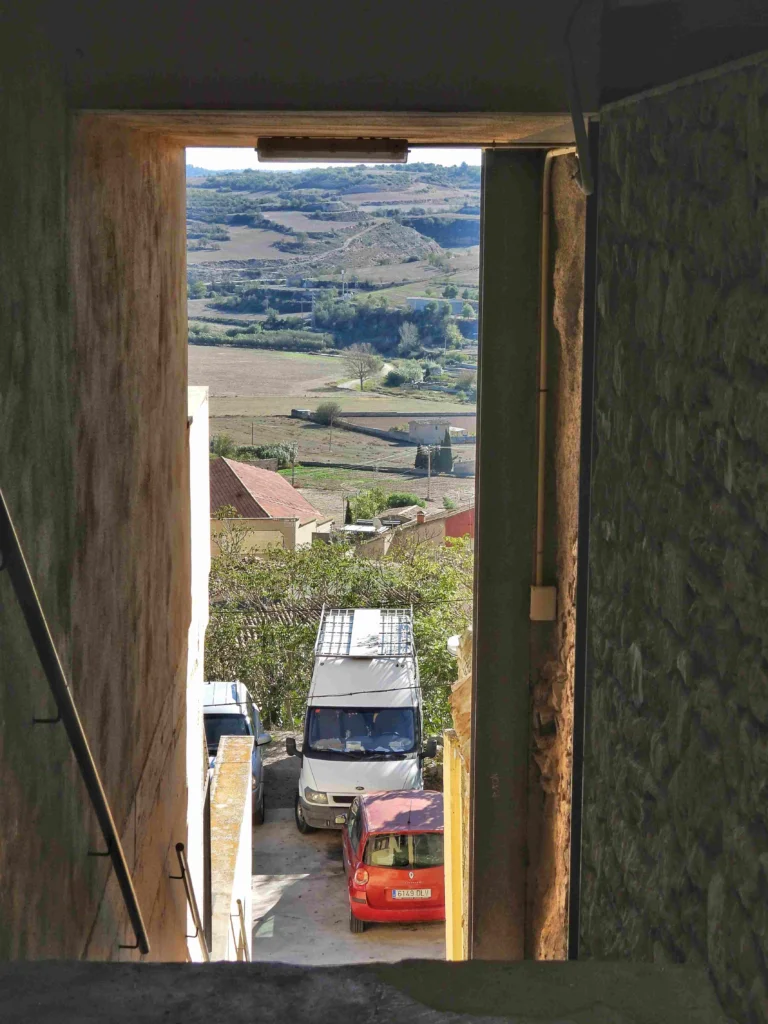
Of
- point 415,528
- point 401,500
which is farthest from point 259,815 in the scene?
point 401,500

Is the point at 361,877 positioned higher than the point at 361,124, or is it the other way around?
the point at 361,124

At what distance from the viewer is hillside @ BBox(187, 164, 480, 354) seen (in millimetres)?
30656

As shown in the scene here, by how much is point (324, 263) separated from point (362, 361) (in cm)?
272

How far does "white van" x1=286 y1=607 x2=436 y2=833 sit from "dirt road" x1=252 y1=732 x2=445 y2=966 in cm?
39

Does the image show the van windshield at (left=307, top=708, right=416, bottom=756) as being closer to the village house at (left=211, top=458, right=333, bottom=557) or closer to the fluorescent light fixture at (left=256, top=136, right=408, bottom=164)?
the village house at (left=211, top=458, right=333, bottom=557)

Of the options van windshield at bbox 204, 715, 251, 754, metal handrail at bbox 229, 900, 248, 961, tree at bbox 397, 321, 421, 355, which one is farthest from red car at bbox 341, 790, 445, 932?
tree at bbox 397, 321, 421, 355

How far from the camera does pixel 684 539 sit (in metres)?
2.52

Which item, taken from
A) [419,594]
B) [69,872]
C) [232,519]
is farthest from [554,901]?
[232,519]

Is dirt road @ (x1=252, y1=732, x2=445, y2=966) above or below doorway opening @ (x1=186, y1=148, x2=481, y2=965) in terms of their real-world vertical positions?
below

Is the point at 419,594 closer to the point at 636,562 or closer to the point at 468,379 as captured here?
the point at 468,379

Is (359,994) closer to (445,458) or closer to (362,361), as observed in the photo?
(445,458)

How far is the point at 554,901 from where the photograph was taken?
564 cm

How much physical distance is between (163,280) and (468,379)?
74.3 ft

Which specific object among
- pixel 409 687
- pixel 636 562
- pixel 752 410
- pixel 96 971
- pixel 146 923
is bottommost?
pixel 409 687
